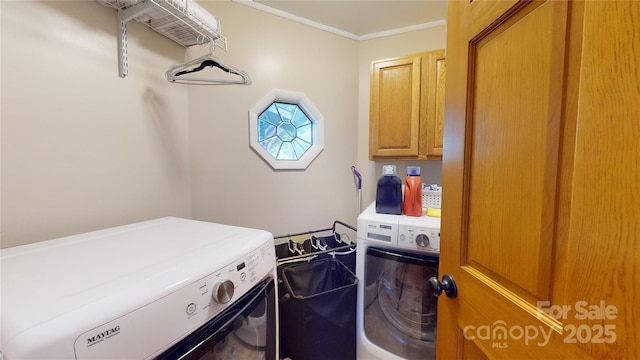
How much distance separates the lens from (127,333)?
432 millimetres

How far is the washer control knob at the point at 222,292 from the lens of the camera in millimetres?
596

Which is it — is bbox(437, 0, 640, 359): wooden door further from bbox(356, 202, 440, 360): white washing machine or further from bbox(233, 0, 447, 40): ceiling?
bbox(233, 0, 447, 40): ceiling

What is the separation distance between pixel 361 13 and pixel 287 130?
105 cm

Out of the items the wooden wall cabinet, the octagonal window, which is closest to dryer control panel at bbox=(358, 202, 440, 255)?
the wooden wall cabinet

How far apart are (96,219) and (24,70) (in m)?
0.58

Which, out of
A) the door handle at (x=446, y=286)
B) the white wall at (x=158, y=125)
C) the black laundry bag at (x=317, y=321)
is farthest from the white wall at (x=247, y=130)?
the door handle at (x=446, y=286)

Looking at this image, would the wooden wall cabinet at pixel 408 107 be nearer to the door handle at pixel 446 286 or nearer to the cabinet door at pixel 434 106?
the cabinet door at pixel 434 106

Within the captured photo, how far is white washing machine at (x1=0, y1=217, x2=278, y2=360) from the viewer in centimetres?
39

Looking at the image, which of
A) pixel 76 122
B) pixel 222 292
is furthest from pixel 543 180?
pixel 76 122

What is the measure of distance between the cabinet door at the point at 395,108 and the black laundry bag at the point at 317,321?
3.06 ft

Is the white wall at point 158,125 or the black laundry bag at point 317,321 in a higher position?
the white wall at point 158,125

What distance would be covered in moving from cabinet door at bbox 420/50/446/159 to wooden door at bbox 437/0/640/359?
90cm

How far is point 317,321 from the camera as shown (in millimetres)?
1348

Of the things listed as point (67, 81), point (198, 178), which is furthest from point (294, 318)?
point (67, 81)
